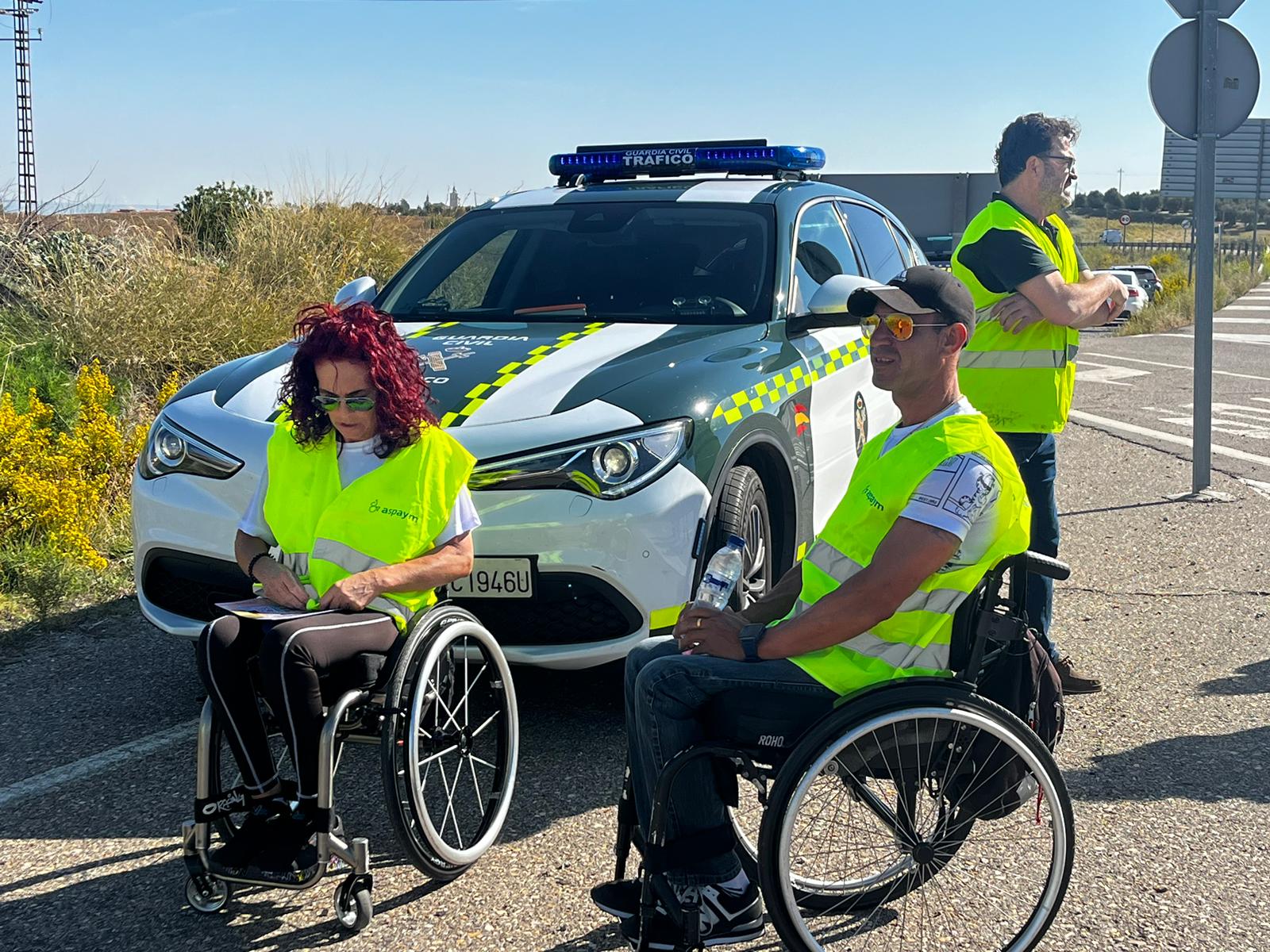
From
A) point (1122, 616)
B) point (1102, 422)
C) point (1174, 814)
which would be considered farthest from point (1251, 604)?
point (1102, 422)

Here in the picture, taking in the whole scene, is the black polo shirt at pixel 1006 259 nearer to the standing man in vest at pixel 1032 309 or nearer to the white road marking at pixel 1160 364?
the standing man in vest at pixel 1032 309

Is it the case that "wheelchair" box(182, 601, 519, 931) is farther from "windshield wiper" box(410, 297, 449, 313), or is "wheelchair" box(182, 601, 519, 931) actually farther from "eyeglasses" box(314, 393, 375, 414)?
"windshield wiper" box(410, 297, 449, 313)

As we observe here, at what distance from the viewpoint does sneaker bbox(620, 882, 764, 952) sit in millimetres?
2891

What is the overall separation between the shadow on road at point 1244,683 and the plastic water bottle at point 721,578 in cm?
260

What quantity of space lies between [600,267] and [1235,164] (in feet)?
203

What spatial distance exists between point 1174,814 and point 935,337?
67.4 inches

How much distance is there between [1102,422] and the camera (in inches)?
480

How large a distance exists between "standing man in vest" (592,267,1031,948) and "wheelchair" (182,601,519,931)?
52 centimetres

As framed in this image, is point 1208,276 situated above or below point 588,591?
above

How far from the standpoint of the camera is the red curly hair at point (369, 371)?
3508 millimetres

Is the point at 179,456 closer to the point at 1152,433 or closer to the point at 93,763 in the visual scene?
the point at 93,763

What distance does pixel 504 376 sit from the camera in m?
4.48

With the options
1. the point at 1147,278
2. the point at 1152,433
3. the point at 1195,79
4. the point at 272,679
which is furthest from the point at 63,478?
the point at 1147,278

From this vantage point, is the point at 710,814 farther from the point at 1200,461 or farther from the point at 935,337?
the point at 1200,461
